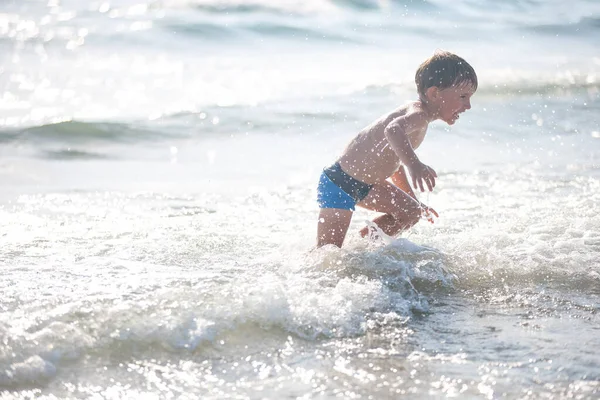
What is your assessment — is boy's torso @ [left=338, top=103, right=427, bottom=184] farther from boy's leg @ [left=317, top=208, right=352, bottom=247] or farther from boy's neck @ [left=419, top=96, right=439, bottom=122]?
boy's leg @ [left=317, top=208, right=352, bottom=247]

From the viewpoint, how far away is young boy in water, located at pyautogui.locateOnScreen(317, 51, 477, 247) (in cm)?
468

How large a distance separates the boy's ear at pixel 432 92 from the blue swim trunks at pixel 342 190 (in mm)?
616

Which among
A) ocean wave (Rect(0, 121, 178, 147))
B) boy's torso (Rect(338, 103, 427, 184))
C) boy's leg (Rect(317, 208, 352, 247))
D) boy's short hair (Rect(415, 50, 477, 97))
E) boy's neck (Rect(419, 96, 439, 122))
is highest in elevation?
boy's short hair (Rect(415, 50, 477, 97))

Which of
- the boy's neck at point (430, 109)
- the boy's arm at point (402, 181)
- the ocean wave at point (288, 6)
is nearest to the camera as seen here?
the boy's neck at point (430, 109)

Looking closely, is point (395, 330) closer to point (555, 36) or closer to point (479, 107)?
point (479, 107)

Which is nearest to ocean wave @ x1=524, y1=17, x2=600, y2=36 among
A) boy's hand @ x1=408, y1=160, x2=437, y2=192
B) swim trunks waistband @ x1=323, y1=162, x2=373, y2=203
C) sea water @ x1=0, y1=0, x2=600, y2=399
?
sea water @ x1=0, y1=0, x2=600, y2=399

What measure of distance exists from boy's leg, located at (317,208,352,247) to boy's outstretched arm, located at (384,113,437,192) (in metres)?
0.57

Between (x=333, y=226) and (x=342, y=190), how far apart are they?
0.70 ft

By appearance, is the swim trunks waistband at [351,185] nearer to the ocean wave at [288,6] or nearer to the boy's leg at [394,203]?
the boy's leg at [394,203]

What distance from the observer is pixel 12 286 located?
4.13 m

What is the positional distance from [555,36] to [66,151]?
32.9ft

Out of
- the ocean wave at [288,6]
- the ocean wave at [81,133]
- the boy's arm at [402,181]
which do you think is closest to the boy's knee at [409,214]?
the boy's arm at [402,181]

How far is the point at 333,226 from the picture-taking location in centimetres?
488

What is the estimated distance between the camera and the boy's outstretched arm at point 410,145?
4.29m
